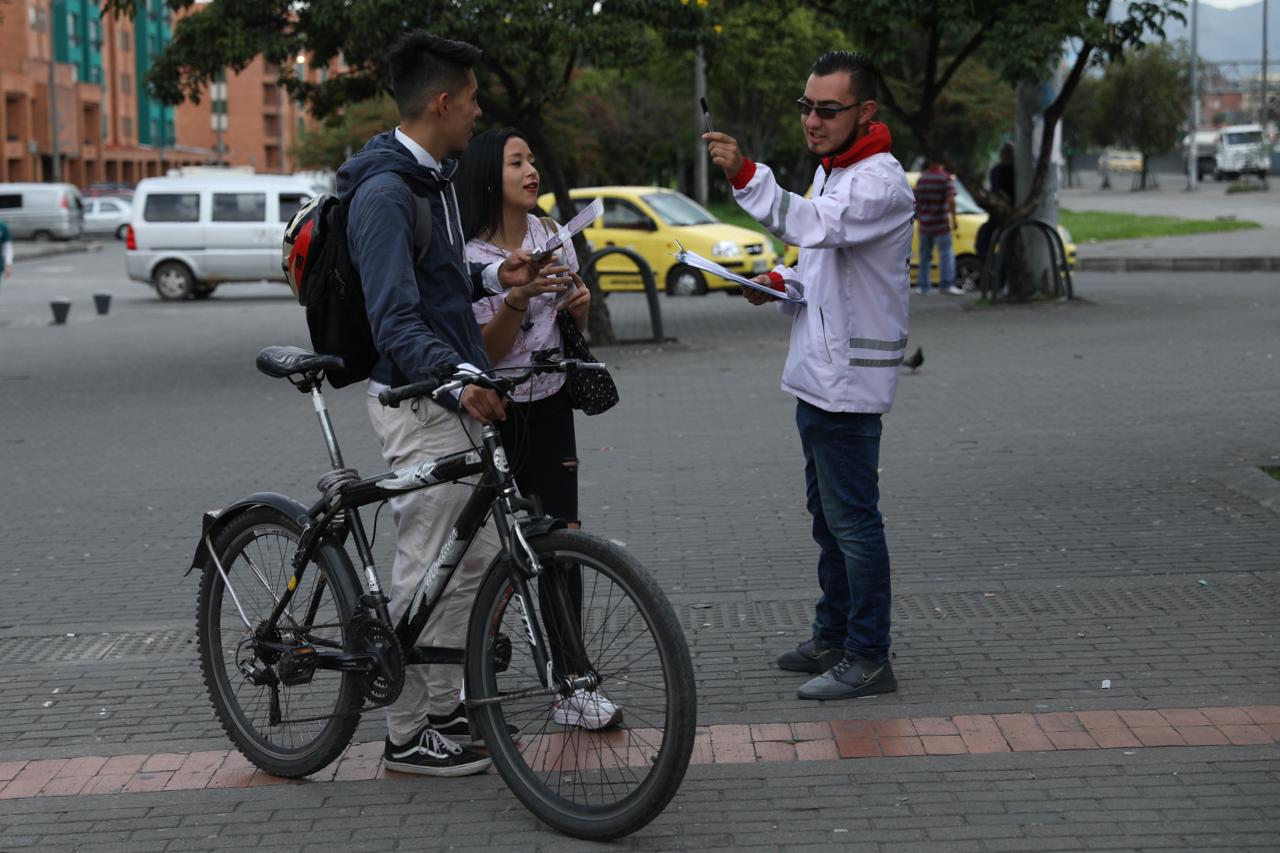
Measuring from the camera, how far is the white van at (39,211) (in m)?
52.8

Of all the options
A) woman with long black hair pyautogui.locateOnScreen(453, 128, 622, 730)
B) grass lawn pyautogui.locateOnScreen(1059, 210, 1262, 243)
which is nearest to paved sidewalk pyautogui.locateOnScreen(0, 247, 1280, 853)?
woman with long black hair pyautogui.locateOnScreen(453, 128, 622, 730)

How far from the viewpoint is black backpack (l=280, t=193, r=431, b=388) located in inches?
181

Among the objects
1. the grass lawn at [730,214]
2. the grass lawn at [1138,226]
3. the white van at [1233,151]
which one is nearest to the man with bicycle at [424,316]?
the grass lawn at [1138,226]

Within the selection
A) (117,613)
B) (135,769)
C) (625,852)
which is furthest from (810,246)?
(117,613)

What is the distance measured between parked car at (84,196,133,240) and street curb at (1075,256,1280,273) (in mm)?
40193

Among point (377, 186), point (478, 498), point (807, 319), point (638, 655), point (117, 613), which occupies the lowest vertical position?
point (117, 613)

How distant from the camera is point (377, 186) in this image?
4.52 metres

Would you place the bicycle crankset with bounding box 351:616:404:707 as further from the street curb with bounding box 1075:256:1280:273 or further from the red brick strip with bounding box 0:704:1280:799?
the street curb with bounding box 1075:256:1280:273

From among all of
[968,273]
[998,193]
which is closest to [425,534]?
[998,193]

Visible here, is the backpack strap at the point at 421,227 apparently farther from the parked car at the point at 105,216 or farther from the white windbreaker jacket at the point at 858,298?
the parked car at the point at 105,216

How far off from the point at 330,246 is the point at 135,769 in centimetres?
161

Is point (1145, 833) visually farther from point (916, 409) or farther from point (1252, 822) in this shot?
point (916, 409)

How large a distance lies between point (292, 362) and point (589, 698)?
3.98 feet

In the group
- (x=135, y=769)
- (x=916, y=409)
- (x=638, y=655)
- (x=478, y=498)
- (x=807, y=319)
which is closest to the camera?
(x=638, y=655)
